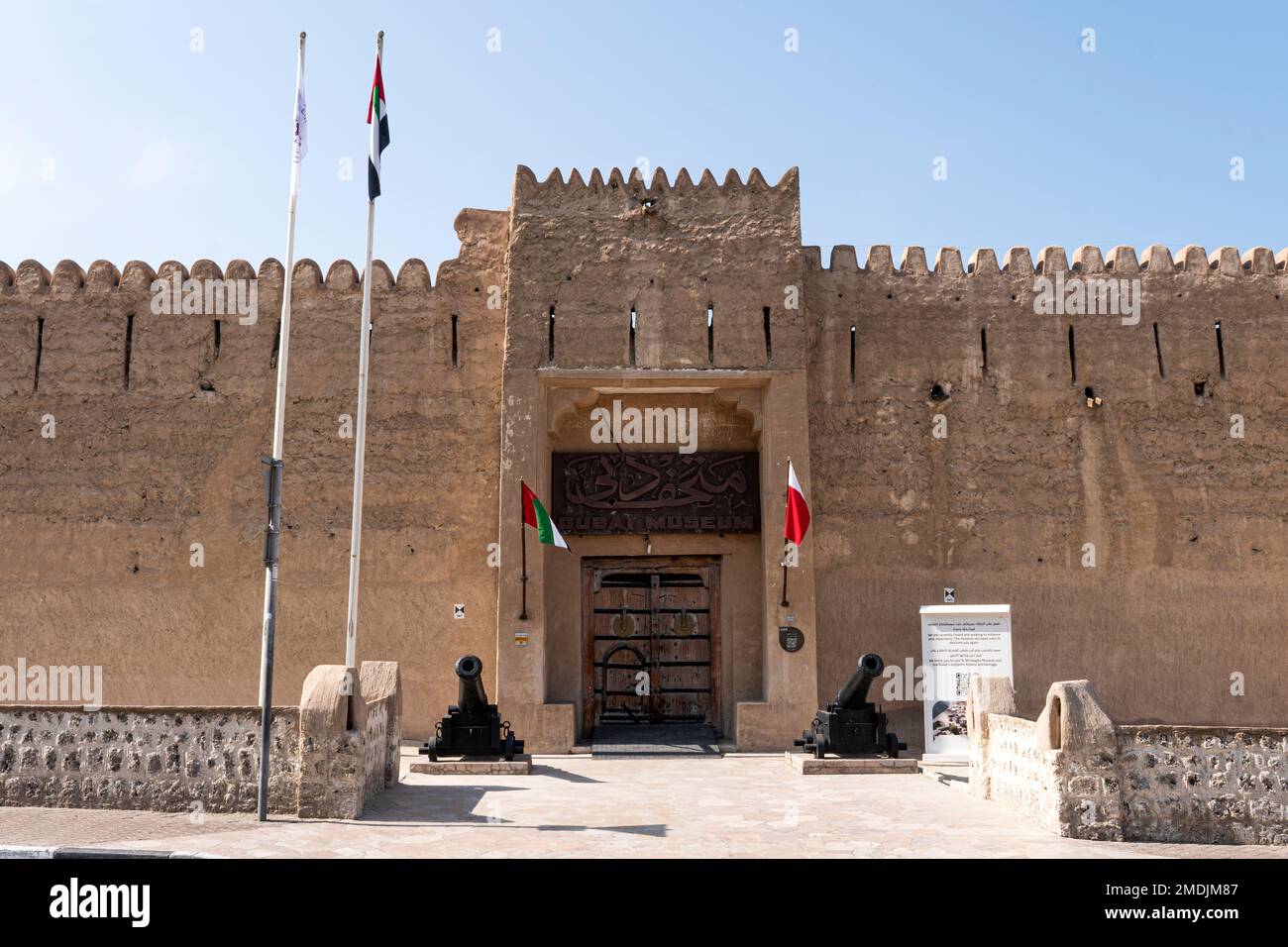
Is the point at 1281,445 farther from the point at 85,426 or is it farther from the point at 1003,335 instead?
the point at 85,426

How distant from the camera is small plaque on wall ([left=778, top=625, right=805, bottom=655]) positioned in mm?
13961

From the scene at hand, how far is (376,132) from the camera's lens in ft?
44.0

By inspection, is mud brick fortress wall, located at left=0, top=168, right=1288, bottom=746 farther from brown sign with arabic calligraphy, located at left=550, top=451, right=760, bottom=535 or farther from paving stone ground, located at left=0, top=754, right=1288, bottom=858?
paving stone ground, located at left=0, top=754, right=1288, bottom=858

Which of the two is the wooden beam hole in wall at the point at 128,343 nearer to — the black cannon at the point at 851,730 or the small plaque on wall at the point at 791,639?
the small plaque on wall at the point at 791,639

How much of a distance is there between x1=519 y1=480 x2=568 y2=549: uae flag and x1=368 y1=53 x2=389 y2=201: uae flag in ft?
13.9

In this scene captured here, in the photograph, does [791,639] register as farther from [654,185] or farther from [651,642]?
[654,185]

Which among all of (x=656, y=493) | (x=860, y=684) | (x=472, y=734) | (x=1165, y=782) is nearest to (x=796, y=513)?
(x=656, y=493)

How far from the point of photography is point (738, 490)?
15266mm

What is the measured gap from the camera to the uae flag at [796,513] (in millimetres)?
13711

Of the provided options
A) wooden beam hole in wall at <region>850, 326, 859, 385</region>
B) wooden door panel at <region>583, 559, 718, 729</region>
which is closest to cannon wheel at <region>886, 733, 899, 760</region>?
wooden door panel at <region>583, 559, 718, 729</region>

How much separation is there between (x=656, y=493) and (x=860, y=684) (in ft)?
14.8

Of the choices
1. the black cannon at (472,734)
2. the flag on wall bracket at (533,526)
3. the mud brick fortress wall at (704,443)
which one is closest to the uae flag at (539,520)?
the flag on wall bracket at (533,526)

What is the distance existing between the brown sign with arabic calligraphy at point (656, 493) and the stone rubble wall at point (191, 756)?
6.50m
